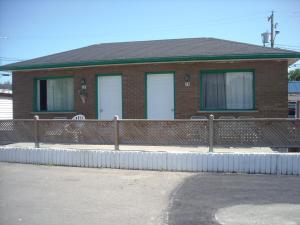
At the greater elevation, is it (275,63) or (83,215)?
(275,63)

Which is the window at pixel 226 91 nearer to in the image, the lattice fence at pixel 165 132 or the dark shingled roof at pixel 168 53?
the dark shingled roof at pixel 168 53

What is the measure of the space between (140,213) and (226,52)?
8.46m

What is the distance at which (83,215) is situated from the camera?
232 inches

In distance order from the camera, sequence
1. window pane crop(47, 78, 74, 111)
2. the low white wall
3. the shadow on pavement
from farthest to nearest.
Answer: window pane crop(47, 78, 74, 111)
the low white wall
the shadow on pavement

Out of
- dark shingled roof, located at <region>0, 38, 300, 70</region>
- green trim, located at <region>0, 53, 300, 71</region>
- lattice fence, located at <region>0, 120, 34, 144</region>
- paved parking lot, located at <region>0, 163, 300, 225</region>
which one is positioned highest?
dark shingled roof, located at <region>0, 38, 300, 70</region>

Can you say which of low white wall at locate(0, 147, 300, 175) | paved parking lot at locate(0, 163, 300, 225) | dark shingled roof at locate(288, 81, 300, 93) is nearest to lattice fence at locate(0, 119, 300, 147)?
low white wall at locate(0, 147, 300, 175)

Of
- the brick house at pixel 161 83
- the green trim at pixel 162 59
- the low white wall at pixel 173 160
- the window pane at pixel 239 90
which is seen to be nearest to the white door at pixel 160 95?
the brick house at pixel 161 83

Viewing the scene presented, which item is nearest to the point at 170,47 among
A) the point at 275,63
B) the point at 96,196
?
the point at 275,63

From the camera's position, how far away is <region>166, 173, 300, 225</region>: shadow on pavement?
19.0 ft

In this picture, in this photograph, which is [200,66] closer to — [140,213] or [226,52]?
[226,52]

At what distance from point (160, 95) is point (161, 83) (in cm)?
44

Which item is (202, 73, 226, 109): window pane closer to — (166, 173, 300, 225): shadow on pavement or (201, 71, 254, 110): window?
Answer: (201, 71, 254, 110): window

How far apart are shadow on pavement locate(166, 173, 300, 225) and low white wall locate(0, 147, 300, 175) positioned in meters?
0.30

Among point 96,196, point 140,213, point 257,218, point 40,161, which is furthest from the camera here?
point 40,161
